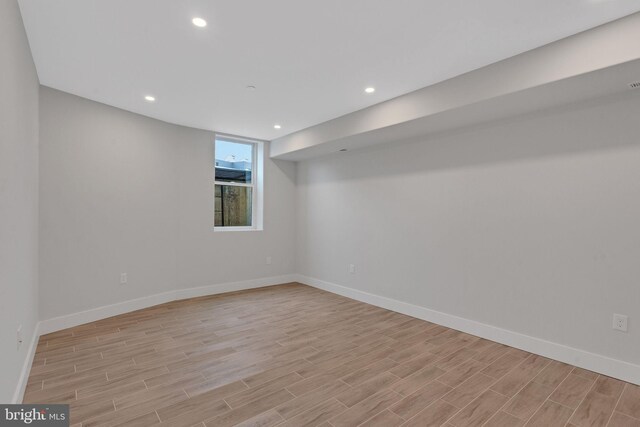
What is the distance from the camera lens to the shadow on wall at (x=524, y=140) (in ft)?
8.17

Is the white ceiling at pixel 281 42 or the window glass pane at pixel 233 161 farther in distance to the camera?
the window glass pane at pixel 233 161

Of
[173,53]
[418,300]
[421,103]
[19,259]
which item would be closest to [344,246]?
[418,300]

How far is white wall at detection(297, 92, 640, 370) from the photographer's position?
8.16 ft

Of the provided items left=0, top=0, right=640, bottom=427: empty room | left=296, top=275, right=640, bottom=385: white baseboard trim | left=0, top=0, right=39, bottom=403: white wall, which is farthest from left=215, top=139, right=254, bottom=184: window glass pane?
left=296, top=275, right=640, bottom=385: white baseboard trim

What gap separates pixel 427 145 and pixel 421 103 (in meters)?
0.80

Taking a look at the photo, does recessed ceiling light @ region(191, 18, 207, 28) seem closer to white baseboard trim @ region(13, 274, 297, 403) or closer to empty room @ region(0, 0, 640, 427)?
empty room @ region(0, 0, 640, 427)

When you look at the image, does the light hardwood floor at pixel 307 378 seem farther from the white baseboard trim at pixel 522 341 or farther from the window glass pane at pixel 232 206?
the window glass pane at pixel 232 206

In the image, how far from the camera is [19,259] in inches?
83.5

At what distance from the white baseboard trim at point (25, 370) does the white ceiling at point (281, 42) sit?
246 cm

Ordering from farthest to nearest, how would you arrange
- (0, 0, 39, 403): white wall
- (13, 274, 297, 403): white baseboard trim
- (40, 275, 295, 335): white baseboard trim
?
(40, 275, 295, 335): white baseboard trim → (13, 274, 297, 403): white baseboard trim → (0, 0, 39, 403): white wall

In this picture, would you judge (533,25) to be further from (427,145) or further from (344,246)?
(344,246)

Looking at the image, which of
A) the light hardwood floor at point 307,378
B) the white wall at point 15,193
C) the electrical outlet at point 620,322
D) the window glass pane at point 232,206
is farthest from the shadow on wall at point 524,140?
the white wall at point 15,193

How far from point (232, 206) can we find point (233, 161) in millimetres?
779

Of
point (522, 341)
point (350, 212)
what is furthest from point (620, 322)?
point (350, 212)
